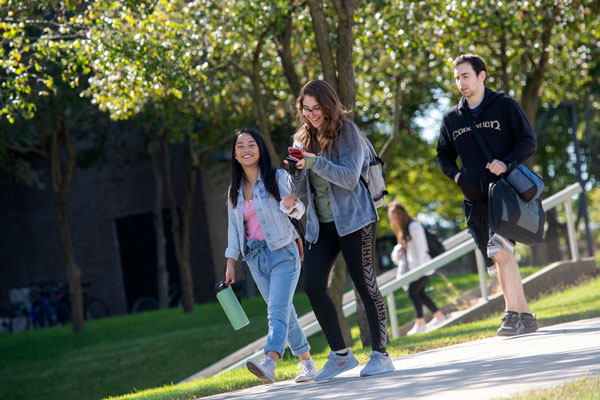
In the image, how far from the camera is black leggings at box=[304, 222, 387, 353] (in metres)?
5.94

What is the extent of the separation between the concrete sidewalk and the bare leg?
27cm

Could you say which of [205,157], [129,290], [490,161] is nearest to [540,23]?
[490,161]

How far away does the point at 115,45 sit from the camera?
10.0 meters

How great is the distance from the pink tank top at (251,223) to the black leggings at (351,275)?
0.46 m

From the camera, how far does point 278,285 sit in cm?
621

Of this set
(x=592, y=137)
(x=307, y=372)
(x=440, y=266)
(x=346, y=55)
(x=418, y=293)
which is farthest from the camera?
(x=592, y=137)

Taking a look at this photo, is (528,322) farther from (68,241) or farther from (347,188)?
(68,241)

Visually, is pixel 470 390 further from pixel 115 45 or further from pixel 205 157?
pixel 205 157

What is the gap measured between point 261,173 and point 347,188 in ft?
3.06

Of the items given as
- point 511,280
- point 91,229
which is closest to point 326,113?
point 511,280

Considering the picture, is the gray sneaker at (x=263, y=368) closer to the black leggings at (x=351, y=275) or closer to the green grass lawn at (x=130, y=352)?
the black leggings at (x=351, y=275)

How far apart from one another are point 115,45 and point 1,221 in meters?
19.1

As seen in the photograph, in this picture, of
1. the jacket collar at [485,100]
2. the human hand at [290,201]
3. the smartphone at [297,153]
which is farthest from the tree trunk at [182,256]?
the smartphone at [297,153]

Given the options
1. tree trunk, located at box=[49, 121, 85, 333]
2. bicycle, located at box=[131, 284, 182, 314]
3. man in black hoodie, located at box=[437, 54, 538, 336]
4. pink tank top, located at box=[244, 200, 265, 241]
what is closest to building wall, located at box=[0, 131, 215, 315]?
bicycle, located at box=[131, 284, 182, 314]
